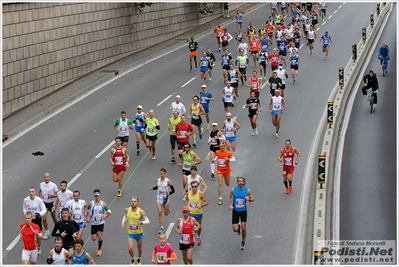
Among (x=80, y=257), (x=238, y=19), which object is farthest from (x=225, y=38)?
(x=80, y=257)

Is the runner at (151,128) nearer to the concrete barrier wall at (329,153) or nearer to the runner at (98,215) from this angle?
the concrete barrier wall at (329,153)

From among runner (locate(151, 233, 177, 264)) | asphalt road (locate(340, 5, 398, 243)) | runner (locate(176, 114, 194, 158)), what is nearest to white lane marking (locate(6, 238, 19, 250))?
runner (locate(151, 233, 177, 264))

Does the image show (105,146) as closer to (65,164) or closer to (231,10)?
(65,164)

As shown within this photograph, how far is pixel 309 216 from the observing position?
1770 centimetres

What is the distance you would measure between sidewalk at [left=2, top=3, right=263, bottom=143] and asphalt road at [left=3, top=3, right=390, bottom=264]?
1.75 ft

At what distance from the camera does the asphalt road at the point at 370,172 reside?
17.1 m

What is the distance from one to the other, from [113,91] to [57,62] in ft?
8.20

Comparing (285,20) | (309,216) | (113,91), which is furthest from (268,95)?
(285,20)

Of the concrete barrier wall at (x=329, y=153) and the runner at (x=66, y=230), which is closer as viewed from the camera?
the runner at (x=66, y=230)

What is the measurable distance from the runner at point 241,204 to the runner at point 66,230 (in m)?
3.24

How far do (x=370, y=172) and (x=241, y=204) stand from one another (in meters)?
6.38

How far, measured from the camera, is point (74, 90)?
1214 inches

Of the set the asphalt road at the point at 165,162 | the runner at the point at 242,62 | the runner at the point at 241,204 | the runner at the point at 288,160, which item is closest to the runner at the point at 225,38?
the asphalt road at the point at 165,162

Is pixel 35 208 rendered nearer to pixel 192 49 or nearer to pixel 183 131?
pixel 183 131
